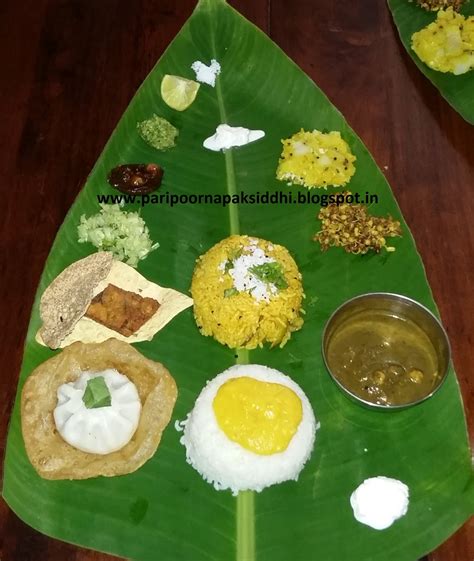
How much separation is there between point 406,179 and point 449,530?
2.68 metres

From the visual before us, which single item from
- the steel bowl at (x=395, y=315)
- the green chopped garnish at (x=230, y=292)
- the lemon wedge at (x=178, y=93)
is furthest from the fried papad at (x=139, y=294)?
the lemon wedge at (x=178, y=93)

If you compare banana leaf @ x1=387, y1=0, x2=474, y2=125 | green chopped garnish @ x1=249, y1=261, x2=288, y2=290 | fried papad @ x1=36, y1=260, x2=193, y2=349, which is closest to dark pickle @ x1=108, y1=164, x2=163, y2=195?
fried papad @ x1=36, y1=260, x2=193, y2=349

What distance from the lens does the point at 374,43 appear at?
5.99 metres

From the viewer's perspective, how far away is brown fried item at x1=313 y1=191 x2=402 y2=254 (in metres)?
4.46

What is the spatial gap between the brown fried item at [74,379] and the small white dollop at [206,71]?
2.37 metres

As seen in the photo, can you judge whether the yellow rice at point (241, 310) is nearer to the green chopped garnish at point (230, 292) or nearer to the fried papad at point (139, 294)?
the green chopped garnish at point (230, 292)

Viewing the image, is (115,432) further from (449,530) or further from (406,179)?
(406,179)

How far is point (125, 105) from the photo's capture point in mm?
5637

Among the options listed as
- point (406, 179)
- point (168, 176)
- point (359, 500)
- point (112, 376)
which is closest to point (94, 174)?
point (168, 176)

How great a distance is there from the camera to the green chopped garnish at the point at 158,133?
193 inches

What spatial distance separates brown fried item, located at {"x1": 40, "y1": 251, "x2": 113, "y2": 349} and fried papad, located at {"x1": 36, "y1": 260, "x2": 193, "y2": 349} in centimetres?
3

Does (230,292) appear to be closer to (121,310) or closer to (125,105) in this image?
(121,310)

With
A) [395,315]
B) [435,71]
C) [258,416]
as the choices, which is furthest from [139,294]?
[435,71]

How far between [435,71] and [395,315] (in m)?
2.53
